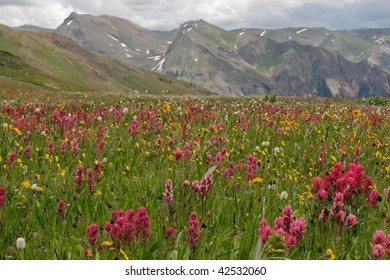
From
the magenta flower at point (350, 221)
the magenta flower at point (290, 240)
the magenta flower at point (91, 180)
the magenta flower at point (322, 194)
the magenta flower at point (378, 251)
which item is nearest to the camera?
the magenta flower at point (378, 251)

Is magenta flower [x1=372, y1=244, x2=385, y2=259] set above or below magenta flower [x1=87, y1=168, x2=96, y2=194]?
above

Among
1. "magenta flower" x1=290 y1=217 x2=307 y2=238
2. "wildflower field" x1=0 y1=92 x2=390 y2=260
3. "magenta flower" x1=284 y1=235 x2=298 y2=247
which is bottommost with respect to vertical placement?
"wildflower field" x1=0 y1=92 x2=390 y2=260

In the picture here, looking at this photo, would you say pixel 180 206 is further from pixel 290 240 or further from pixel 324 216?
pixel 290 240

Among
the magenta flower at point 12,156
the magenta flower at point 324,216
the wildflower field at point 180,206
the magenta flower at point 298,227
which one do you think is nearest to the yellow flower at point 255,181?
the wildflower field at point 180,206

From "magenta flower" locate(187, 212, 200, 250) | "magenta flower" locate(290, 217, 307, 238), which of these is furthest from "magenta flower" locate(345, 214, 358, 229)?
"magenta flower" locate(187, 212, 200, 250)

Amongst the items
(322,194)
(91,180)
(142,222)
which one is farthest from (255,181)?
(142,222)

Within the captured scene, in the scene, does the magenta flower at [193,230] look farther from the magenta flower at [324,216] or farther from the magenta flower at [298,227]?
the magenta flower at [324,216]

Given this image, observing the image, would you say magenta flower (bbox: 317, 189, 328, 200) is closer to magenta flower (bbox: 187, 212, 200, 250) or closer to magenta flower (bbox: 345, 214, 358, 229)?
magenta flower (bbox: 345, 214, 358, 229)
